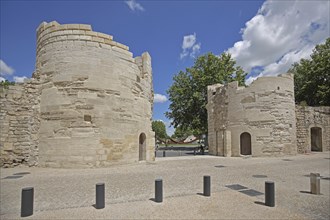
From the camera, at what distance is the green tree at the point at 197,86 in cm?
2634

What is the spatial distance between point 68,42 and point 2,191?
7433mm

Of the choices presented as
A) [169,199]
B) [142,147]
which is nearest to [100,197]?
[169,199]

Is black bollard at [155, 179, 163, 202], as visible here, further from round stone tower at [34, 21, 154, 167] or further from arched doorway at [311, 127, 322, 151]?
arched doorway at [311, 127, 322, 151]

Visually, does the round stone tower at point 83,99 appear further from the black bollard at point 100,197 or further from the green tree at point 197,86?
the green tree at point 197,86

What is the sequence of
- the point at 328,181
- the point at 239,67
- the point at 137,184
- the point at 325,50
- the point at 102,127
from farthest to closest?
the point at 239,67 < the point at 325,50 < the point at 102,127 < the point at 328,181 < the point at 137,184

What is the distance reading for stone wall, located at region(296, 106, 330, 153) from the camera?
18609 millimetres

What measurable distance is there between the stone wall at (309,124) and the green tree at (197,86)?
9679 mm

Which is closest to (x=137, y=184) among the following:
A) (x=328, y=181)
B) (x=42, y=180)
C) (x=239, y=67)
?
(x=42, y=180)

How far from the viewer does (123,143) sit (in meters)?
11.1

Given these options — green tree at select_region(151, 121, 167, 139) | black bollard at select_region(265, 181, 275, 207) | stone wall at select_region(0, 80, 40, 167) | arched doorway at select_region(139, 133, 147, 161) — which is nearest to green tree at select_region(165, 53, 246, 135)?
arched doorway at select_region(139, 133, 147, 161)

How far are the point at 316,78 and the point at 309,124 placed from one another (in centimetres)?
831

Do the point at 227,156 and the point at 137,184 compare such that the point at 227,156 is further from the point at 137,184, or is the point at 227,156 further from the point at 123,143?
the point at 137,184

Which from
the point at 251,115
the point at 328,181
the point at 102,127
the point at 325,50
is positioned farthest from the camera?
the point at 325,50

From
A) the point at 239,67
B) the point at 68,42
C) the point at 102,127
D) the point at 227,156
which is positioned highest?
the point at 239,67
